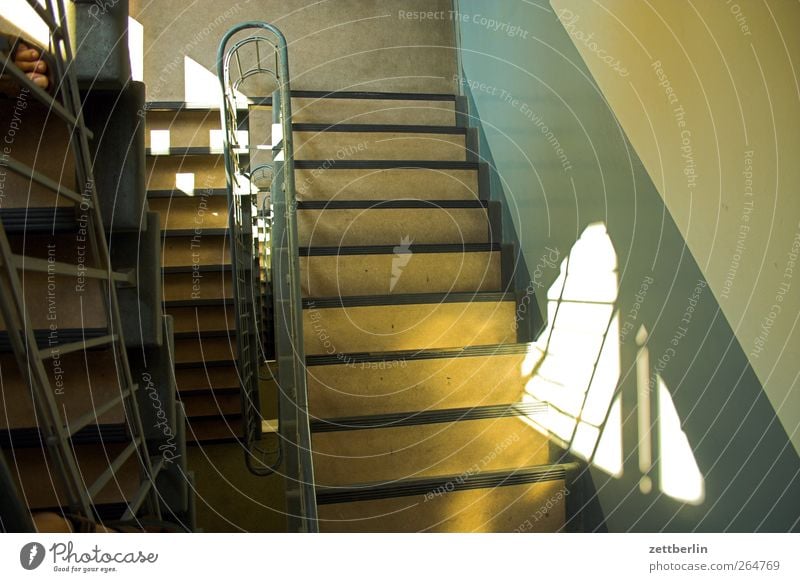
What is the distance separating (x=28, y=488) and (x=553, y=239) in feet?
3.64

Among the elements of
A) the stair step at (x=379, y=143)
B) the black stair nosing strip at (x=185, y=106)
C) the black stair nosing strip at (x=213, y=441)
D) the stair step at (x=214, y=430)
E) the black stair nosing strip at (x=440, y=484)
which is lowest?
the black stair nosing strip at (x=213, y=441)

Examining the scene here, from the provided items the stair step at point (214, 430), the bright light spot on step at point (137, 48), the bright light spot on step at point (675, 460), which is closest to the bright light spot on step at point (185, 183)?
the bright light spot on step at point (137, 48)

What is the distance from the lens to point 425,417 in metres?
1.37

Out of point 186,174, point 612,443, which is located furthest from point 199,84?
point 612,443

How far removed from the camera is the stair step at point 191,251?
251 cm

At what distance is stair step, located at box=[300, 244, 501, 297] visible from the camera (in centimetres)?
165

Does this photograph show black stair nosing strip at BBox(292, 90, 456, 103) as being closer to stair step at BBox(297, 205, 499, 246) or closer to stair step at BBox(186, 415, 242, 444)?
stair step at BBox(297, 205, 499, 246)

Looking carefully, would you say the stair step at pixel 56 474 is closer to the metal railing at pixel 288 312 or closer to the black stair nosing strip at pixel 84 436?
the black stair nosing strip at pixel 84 436

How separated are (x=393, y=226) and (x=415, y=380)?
20.8 inches

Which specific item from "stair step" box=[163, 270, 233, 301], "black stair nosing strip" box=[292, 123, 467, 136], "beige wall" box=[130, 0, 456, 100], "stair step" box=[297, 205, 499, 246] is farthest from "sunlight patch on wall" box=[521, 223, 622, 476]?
"stair step" box=[163, 270, 233, 301]

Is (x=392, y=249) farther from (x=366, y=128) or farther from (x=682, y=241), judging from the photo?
(x=682, y=241)

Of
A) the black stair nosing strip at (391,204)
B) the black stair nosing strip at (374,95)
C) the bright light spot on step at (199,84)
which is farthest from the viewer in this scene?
the bright light spot on step at (199,84)

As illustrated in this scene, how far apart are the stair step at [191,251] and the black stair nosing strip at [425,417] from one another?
134 centimetres
